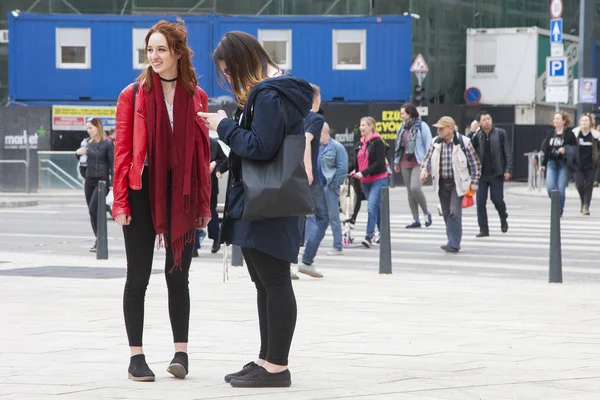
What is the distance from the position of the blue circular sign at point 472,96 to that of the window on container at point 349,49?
4.69 meters

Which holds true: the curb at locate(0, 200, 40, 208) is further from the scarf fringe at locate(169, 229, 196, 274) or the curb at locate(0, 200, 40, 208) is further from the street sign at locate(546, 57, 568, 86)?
the scarf fringe at locate(169, 229, 196, 274)

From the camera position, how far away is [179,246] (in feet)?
21.0

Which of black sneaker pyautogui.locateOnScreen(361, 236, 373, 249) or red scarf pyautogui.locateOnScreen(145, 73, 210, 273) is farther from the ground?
red scarf pyautogui.locateOnScreen(145, 73, 210, 273)

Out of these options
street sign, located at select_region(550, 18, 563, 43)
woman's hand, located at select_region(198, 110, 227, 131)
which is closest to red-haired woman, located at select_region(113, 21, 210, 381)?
woman's hand, located at select_region(198, 110, 227, 131)

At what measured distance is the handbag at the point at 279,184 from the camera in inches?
237

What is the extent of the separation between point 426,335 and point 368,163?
8849mm

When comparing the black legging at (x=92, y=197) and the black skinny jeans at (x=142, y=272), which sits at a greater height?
the black skinny jeans at (x=142, y=272)

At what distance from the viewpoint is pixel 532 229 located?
742 inches

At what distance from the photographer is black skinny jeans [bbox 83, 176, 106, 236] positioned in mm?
16031

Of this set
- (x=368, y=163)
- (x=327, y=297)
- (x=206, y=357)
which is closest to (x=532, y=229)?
(x=368, y=163)

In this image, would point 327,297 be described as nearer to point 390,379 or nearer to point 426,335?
point 426,335

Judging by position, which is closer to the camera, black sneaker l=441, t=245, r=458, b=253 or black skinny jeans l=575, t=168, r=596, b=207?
black sneaker l=441, t=245, r=458, b=253

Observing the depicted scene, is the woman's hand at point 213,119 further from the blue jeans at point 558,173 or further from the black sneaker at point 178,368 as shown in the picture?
the blue jeans at point 558,173

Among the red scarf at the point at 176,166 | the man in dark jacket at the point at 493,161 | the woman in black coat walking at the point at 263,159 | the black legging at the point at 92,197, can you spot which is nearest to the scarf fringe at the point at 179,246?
the red scarf at the point at 176,166
